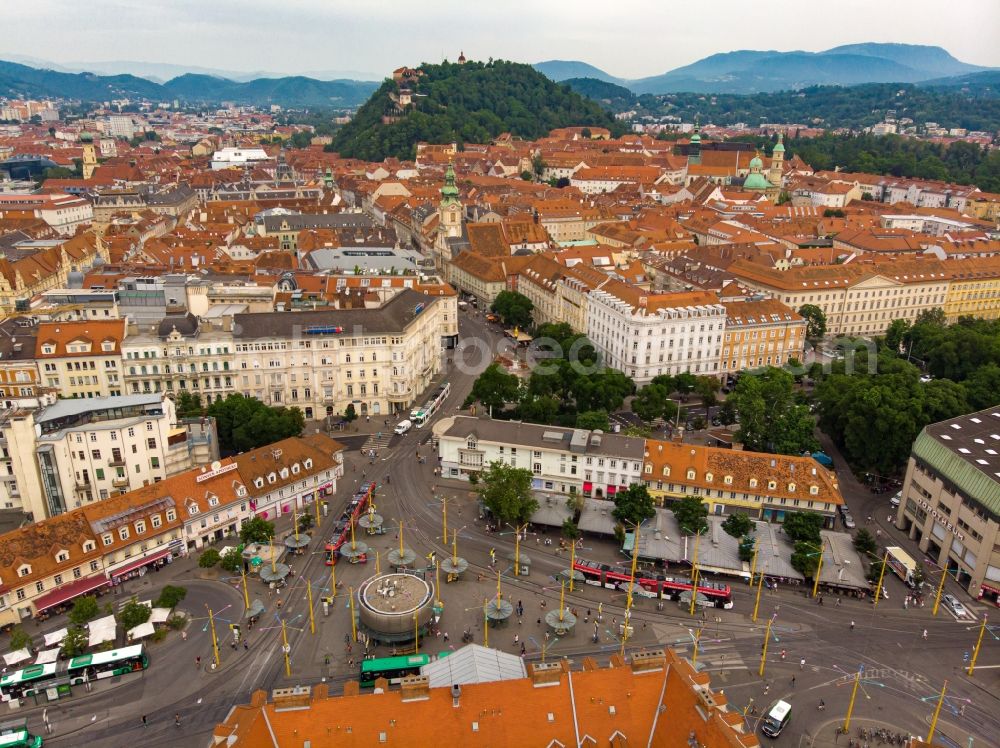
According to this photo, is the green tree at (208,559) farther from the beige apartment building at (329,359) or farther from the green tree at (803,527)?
the green tree at (803,527)

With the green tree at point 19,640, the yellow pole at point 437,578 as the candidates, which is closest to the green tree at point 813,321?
the yellow pole at point 437,578

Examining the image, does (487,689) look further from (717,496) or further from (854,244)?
(854,244)

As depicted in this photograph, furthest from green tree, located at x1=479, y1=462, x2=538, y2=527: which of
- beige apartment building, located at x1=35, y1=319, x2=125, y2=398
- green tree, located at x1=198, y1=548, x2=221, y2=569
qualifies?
beige apartment building, located at x1=35, y1=319, x2=125, y2=398

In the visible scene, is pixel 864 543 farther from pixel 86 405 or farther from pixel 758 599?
pixel 86 405

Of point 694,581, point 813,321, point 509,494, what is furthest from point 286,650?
point 813,321

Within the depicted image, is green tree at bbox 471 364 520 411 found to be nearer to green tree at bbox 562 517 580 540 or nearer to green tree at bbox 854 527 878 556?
green tree at bbox 562 517 580 540

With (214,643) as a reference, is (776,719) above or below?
below

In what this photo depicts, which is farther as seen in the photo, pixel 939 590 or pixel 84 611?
pixel 939 590

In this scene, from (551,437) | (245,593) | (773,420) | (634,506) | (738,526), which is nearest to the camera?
(245,593)
